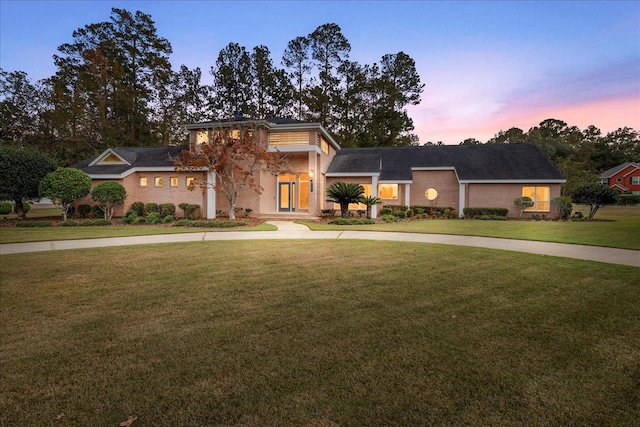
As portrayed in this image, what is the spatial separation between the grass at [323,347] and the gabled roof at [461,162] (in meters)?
16.8

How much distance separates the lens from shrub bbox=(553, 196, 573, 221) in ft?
63.3

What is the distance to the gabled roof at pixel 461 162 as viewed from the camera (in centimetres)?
2141

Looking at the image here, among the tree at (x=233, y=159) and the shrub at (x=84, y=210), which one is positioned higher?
the tree at (x=233, y=159)

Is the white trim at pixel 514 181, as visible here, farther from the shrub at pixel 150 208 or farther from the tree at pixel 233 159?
the shrub at pixel 150 208

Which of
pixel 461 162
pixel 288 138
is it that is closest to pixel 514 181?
pixel 461 162

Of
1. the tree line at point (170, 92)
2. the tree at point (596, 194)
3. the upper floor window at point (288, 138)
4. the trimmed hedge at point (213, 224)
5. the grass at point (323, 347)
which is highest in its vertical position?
the tree line at point (170, 92)

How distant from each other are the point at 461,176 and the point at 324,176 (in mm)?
9741

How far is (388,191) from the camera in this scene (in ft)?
75.7

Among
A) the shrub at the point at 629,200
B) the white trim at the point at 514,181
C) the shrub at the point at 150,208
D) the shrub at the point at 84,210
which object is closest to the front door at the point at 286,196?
the shrub at the point at 150,208

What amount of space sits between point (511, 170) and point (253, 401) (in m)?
24.2


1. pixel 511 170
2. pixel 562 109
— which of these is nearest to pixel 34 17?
pixel 511 170

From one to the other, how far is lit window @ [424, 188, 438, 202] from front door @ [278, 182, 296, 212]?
996 cm

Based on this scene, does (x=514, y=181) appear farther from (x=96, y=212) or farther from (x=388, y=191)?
(x=96, y=212)

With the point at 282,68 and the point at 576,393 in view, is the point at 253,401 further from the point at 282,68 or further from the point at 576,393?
the point at 282,68
